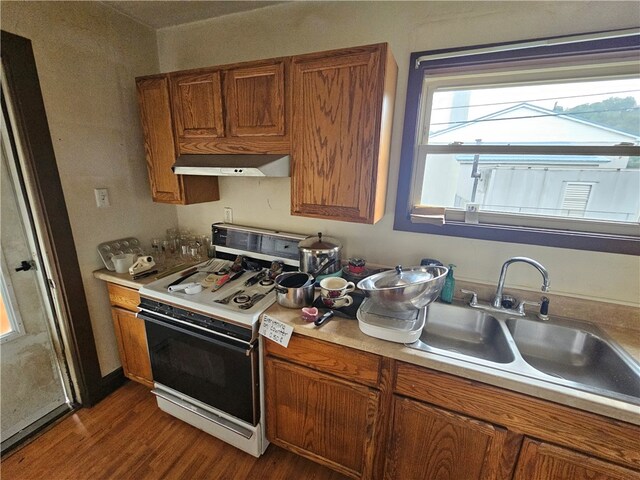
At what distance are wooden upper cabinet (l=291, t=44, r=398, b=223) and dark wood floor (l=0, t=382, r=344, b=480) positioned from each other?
1.38 meters

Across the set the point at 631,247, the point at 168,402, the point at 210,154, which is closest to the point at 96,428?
the point at 168,402

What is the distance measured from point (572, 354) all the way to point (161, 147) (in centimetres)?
249

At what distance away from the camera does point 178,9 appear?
66.1 inches

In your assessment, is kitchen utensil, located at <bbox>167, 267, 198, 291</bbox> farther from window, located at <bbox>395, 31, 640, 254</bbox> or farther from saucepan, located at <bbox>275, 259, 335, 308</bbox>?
window, located at <bbox>395, 31, 640, 254</bbox>

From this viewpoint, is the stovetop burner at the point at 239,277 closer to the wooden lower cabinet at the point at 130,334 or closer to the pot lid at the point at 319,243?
the pot lid at the point at 319,243

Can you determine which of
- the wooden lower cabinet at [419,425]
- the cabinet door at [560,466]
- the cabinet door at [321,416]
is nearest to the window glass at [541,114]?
the wooden lower cabinet at [419,425]

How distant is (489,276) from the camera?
4.86ft

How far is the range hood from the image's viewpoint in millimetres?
1357

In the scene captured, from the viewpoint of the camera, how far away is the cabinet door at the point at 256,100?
1390 millimetres

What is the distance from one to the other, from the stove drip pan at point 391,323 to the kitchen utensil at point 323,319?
0.42ft

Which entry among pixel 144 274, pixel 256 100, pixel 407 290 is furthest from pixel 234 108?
pixel 407 290

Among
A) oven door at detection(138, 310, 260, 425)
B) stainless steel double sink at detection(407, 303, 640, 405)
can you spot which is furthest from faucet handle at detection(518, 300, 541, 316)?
oven door at detection(138, 310, 260, 425)

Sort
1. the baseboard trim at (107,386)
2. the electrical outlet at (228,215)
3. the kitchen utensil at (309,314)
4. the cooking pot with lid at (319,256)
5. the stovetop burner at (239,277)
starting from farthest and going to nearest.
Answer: the electrical outlet at (228,215)
the baseboard trim at (107,386)
the cooking pot with lid at (319,256)
the stovetop burner at (239,277)
the kitchen utensil at (309,314)

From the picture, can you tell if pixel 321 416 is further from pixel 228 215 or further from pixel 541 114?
pixel 541 114
